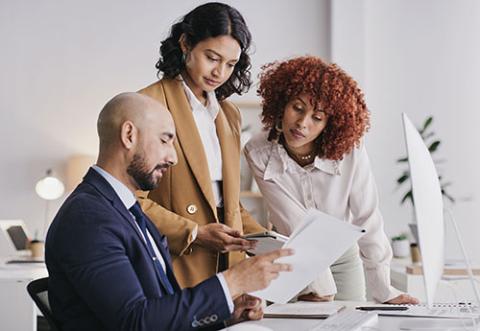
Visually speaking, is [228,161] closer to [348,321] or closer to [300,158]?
[300,158]

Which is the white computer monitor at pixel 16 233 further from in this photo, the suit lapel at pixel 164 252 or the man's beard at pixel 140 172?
the man's beard at pixel 140 172

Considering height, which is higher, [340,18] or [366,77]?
[340,18]

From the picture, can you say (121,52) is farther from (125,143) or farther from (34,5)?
(125,143)

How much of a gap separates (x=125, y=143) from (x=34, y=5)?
4763 mm

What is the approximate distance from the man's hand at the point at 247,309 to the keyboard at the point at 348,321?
0.20 m

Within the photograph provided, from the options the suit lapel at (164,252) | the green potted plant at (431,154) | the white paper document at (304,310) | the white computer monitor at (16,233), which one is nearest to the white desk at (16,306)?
the white computer monitor at (16,233)

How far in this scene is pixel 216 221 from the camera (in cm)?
259

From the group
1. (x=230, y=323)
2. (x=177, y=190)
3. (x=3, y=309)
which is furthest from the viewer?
(x=3, y=309)

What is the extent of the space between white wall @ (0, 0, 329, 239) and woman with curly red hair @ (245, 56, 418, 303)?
3550mm

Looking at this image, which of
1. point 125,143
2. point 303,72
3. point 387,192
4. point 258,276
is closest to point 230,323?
point 258,276

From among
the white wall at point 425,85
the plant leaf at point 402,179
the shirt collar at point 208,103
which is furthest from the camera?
the white wall at point 425,85

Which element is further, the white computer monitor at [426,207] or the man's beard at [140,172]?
the man's beard at [140,172]

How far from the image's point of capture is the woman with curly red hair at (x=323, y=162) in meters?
2.71

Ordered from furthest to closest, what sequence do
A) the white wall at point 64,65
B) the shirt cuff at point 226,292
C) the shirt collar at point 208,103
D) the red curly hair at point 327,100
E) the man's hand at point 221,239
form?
the white wall at point 64,65 → the red curly hair at point 327,100 → the shirt collar at point 208,103 → the man's hand at point 221,239 → the shirt cuff at point 226,292
